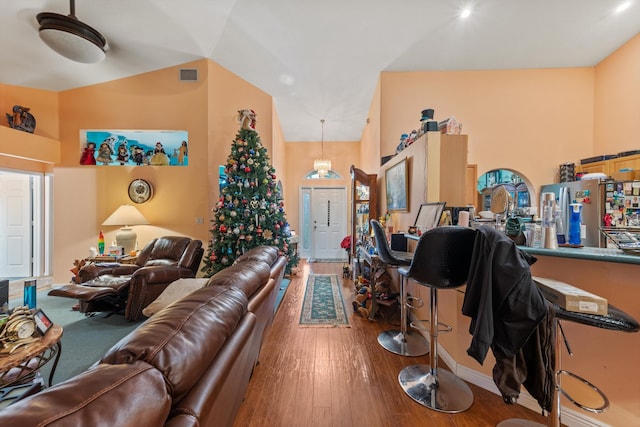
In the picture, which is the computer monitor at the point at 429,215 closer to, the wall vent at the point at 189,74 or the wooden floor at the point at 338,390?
the wooden floor at the point at 338,390

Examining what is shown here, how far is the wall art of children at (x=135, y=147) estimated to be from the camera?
4.12m

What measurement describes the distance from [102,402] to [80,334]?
3062 mm

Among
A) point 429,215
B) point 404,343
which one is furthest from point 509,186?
point 404,343

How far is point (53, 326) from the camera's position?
5.43 ft

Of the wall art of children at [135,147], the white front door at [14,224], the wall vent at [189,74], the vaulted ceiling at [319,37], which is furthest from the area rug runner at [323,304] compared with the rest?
the white front door at [14,224]

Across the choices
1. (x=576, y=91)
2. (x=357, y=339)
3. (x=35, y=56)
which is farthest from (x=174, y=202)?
(x=576, y=91)

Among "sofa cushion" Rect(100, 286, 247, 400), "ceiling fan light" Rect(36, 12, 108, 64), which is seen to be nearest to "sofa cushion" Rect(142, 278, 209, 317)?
"sofa cushion" Rect(100, 286, 247, 400)

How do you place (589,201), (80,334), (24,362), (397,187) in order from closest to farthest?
1. (24,362)
2. (80,334)
3. (397,187)
4. (589,201)

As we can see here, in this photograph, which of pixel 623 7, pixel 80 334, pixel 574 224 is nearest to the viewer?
pixel 574 224

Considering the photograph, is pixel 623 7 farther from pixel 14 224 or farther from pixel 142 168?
pixel 14 224

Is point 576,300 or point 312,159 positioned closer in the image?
point 576,300

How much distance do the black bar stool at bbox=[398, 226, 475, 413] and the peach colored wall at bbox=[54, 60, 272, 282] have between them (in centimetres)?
354

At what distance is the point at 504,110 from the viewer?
3.92 metres

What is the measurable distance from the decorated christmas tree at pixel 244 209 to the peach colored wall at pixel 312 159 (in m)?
2.76
